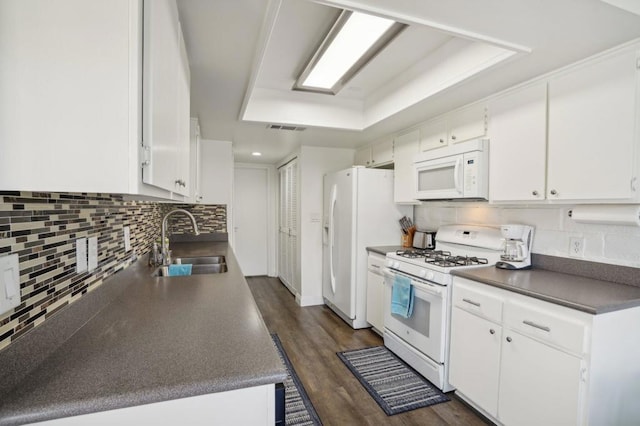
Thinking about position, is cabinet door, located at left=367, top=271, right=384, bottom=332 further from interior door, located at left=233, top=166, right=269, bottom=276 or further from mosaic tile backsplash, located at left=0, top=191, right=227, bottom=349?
interior door, located at left=233, top=166, right=269, bottom=276

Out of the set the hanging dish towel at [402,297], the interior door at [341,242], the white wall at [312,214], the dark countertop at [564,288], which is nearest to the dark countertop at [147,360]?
the dark countertop at [564,288]

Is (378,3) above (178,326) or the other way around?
above

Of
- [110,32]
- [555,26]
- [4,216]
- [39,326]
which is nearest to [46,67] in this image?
[110,32]

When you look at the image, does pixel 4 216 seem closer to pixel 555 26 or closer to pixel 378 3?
pixel 378 3

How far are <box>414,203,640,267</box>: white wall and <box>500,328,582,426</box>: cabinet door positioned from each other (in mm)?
732

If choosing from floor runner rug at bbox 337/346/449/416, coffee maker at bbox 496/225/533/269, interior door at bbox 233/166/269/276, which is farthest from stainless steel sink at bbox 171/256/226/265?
interior door at bbox 233/166/269/276

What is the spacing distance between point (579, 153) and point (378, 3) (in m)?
1.38

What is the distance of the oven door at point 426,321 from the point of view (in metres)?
2.19

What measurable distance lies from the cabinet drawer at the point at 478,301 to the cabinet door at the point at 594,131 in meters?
0.70

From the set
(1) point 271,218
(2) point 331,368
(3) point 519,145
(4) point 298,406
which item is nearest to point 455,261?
(3) point 519,145

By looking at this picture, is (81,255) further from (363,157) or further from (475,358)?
(363,157)

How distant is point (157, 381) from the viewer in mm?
751

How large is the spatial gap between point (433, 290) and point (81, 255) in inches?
81.0

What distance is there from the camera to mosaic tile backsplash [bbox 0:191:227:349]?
73cm
